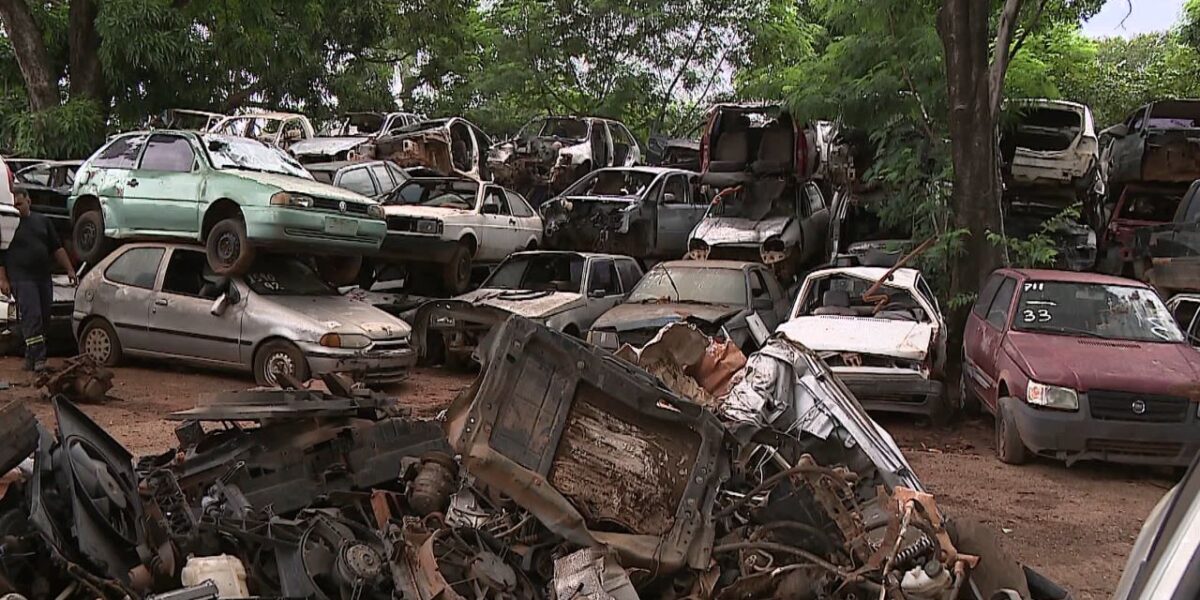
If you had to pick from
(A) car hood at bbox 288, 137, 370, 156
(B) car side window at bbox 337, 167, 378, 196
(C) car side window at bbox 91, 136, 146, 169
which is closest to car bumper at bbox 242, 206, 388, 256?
(C) car side window at bbox 91, 136, 146, 169

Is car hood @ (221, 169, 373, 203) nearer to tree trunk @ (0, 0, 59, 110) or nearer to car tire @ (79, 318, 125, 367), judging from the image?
car tire @ (79, 318, 125, 367)

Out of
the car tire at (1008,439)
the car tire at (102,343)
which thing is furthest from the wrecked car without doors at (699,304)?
the car tire at (102,343)

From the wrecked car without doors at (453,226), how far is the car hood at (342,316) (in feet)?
6.36

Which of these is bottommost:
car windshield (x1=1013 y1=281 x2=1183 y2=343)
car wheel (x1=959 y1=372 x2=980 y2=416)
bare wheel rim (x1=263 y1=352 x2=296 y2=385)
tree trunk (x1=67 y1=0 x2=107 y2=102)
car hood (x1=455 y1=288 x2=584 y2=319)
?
car wheel (x1=959 y1=372 x2=980 y2=416)

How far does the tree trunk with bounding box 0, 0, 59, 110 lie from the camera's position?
16.6 meters

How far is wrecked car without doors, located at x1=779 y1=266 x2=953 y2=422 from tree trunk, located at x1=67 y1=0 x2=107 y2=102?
14.3 m

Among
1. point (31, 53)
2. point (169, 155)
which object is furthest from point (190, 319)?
point (31, 53)

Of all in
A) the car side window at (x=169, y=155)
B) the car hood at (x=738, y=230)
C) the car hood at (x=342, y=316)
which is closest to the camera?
the car hood at (x=342, y=316)

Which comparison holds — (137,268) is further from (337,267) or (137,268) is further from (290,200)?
(337,267)

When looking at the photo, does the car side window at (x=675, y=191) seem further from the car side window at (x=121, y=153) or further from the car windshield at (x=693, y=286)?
the car side window at (x=121, y=153)

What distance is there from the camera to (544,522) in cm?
437

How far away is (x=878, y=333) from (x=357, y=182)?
8.09 meters

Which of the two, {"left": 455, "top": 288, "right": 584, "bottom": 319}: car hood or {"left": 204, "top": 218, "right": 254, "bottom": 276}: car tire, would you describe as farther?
{"left": 455, "top": 288, "right": 584, "bottom": 319}: car hood

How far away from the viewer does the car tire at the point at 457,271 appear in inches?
522
